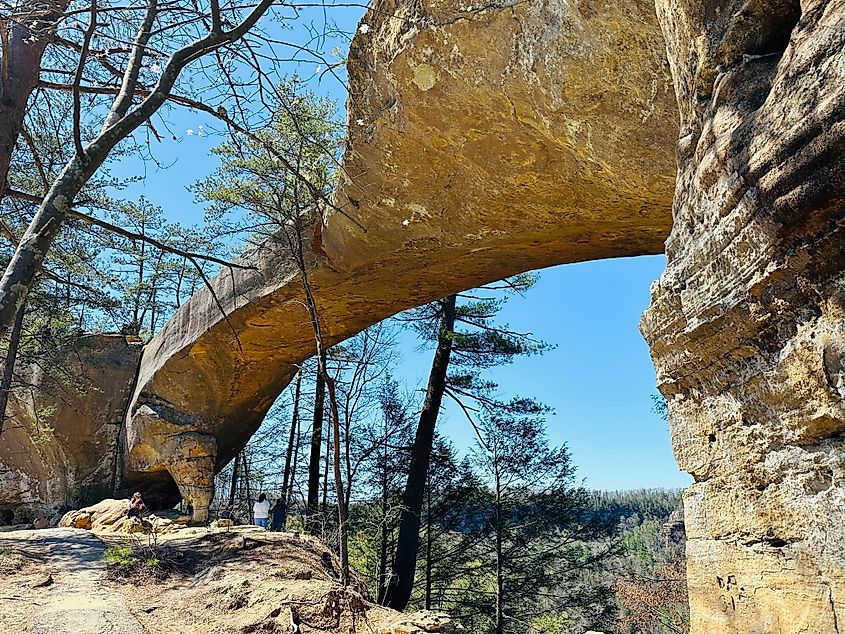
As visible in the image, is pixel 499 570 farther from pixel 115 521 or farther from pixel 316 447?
pixel 115 521

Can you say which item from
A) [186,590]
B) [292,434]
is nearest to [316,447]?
[292,434]

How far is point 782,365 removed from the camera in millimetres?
1748

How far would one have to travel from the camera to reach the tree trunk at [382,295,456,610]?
378 inches

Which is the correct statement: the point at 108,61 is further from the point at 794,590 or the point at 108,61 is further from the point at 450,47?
the point at 794,590

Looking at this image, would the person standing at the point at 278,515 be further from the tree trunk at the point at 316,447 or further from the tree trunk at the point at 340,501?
the tree trunk at the point at 340,501

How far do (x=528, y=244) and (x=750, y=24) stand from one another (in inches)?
190

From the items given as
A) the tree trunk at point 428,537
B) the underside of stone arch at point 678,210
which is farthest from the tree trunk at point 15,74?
the tree trunk at point 428,537

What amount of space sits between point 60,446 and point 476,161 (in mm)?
10766

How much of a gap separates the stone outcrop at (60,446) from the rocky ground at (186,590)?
4.90 m

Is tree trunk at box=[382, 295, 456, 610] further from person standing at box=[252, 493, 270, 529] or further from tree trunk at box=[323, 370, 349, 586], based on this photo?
tree trunk at box=[323, 370, 349, 586]

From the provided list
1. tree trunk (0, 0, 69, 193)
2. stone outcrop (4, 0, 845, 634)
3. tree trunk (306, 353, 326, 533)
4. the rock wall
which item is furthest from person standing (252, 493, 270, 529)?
the rock wall

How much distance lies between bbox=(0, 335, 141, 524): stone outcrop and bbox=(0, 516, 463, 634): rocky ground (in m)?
4.90

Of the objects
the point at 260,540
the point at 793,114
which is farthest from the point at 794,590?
the point at 260,540

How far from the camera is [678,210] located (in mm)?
2285
